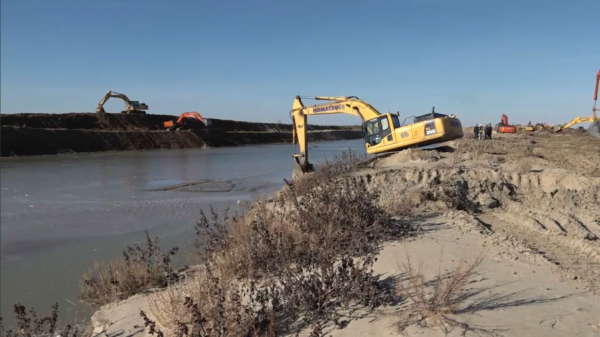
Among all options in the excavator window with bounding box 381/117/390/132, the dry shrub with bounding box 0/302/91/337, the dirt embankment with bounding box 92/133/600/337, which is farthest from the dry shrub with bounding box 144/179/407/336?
the excavator window with bounding box 381/117/390/132

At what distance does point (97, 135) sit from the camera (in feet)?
150

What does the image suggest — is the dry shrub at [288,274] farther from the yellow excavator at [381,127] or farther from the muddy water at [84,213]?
the yellow excavator at [381,127]

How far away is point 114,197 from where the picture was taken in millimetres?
17172

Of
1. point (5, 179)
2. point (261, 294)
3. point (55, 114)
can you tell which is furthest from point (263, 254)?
point (55, 114)

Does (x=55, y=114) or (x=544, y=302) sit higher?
(x=55, y=114)

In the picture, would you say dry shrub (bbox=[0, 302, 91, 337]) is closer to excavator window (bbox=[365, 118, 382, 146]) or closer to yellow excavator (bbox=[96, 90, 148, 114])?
excavator window (bbox=[365, 118, 382, 146])

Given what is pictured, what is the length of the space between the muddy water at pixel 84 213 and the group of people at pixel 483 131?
1378 centimetres

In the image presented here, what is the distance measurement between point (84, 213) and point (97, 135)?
3469cm

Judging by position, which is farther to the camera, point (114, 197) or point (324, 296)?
point (114, 197)

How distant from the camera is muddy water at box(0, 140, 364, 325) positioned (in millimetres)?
8211

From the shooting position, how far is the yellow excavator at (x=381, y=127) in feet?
54.1

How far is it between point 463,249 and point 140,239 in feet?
25.7

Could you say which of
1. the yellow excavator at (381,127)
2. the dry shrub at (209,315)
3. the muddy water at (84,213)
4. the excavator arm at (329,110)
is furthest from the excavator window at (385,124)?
the dry shrub at (209,315)

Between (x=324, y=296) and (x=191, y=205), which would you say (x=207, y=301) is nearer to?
(x=324, y=296)
